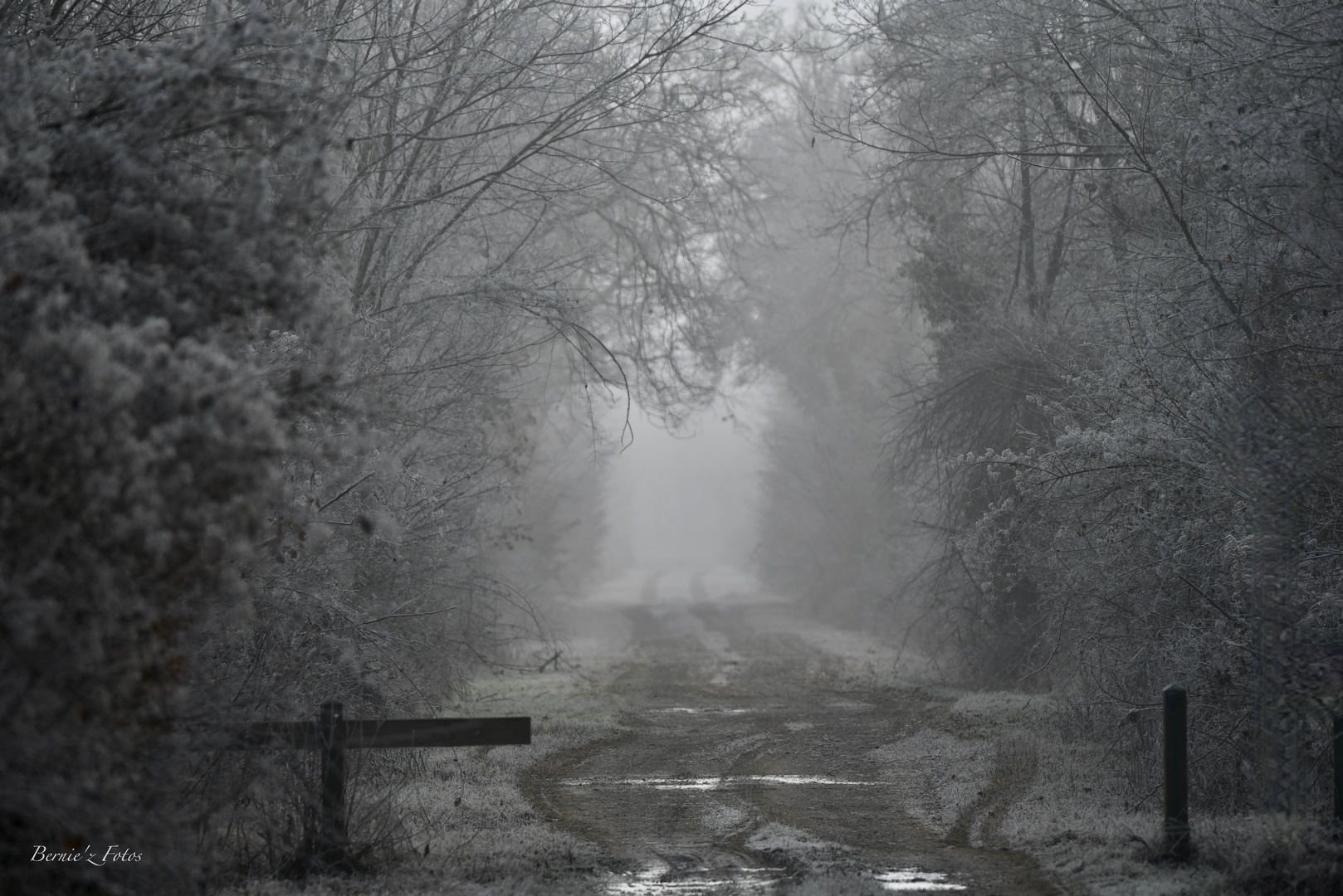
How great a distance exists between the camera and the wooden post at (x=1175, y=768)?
6.85 meters

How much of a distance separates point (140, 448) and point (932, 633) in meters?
18.1

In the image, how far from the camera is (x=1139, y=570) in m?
9.99

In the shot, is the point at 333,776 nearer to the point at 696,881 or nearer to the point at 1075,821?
the point at 696,881

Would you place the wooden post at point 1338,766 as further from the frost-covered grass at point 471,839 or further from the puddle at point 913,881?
the frost-covered grass at point 471,839

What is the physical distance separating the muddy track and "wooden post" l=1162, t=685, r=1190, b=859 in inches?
33.2

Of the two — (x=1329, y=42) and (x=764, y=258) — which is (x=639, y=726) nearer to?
(x=1329, y=42)

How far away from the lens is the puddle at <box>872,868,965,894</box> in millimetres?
6441

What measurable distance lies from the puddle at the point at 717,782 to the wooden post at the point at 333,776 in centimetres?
360

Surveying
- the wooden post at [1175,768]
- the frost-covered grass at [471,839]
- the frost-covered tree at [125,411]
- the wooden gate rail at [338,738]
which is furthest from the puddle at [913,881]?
the frost-covered tree at [125,411]

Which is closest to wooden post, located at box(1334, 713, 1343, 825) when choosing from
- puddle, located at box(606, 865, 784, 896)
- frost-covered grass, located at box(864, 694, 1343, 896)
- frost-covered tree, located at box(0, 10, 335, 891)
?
frost-covered grass, located at box(864, 694, 1343, 896)

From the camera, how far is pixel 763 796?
9500 millimetres

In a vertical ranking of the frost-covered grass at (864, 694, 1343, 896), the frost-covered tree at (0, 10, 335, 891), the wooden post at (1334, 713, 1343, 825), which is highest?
the frost-covered tree at (0, 10, 335, 891)

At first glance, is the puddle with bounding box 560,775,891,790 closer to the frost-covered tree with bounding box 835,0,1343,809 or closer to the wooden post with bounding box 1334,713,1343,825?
the frost-covered tree with bounding box 835,0,1343,809

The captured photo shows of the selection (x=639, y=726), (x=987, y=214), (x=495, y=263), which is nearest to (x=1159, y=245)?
(x=987, y=214)
